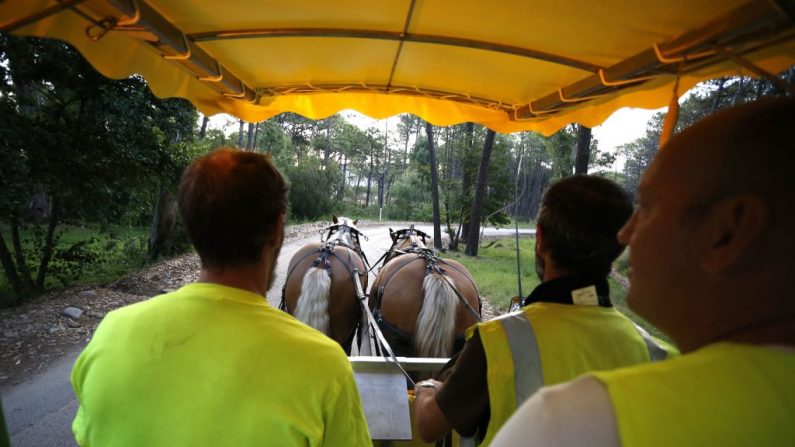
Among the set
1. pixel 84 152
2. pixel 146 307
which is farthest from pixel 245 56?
pixel 84 152

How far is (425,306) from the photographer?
3.27 meters

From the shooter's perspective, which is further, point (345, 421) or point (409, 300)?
point (409, 300)

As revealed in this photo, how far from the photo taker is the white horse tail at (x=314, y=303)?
3447 millimetres

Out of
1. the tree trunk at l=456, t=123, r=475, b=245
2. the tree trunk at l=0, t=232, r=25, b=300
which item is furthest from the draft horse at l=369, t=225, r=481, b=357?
the tree trunk at l=456, t=123, r=475, b=245

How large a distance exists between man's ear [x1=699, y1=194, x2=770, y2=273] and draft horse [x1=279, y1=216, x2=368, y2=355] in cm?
309

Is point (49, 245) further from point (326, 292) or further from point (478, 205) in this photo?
point (478, 205)

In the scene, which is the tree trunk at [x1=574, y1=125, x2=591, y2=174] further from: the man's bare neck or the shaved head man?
the shaved head man

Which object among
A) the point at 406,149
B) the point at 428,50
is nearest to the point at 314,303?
the point at 428,50

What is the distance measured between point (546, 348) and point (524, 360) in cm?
8

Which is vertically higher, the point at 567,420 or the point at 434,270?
the point at 567,420

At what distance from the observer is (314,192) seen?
2856 centimetres

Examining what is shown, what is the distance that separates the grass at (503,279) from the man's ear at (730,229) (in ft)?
17.2

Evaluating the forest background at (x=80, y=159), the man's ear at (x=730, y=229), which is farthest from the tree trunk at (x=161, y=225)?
the man's ear at (x=730, y=229)

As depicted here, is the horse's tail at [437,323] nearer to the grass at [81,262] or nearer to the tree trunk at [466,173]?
the grass at [81,262]
